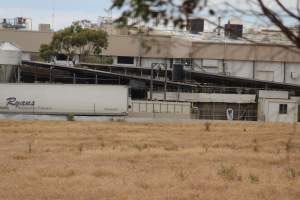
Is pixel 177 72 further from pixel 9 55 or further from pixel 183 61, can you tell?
pixel 183 61

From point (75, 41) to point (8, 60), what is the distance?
1797 cm

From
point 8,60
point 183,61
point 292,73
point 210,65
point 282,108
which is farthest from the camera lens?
point 210,65

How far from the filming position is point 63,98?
5300 cm

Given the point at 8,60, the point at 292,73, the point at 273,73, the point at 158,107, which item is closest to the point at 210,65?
the point at 273,73

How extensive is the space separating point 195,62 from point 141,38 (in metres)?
73.7

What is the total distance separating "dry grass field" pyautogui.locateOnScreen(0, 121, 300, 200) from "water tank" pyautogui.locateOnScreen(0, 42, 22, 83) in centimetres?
2650

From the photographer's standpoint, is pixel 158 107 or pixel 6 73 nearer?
pixel 158 107

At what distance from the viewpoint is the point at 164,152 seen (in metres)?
25.9

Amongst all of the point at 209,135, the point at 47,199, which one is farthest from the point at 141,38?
the point at 209,135

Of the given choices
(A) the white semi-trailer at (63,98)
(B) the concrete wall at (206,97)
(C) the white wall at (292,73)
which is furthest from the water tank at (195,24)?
(C) the white wall at (292,73)

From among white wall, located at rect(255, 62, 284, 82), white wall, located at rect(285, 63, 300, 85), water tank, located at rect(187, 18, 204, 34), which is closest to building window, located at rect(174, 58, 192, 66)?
white wall, located at rect(255, 62, 284, 82)

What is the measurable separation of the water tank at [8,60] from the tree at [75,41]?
1612 cm

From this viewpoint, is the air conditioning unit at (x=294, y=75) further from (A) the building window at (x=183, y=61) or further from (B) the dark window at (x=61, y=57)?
(B) the dark window at (x=61, y=57)

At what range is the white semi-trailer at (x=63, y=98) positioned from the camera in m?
53.0
